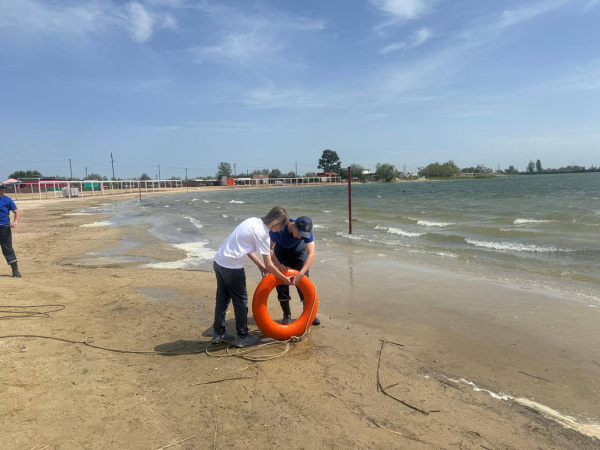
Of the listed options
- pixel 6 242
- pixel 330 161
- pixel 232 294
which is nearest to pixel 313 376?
pixel 232 294

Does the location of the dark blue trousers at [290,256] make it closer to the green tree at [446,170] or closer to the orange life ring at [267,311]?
the orange life ring at [267,311]

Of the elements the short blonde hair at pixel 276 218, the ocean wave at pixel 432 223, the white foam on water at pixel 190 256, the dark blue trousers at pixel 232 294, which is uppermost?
the short blonde hair at pixel 276 218

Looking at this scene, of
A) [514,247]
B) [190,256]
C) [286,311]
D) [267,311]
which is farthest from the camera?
[514,247]

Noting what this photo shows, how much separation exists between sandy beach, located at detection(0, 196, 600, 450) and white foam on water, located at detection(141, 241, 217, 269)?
266 cm

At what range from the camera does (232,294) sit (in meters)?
4.27

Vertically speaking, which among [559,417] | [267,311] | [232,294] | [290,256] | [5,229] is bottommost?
[559,417]

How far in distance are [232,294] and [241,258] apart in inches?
18.3

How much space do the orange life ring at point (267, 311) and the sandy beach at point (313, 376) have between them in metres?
0.17

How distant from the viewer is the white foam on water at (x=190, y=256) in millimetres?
9453

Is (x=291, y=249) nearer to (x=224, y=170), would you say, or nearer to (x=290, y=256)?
(x=290, y=256)

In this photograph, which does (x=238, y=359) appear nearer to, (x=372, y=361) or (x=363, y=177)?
(x=372, y=361)

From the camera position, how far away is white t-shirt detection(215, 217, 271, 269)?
4004 millimetres

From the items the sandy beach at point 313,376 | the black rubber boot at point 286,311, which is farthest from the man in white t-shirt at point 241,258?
the black rubber boot at point 286,311

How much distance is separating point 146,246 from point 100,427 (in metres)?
10.6
